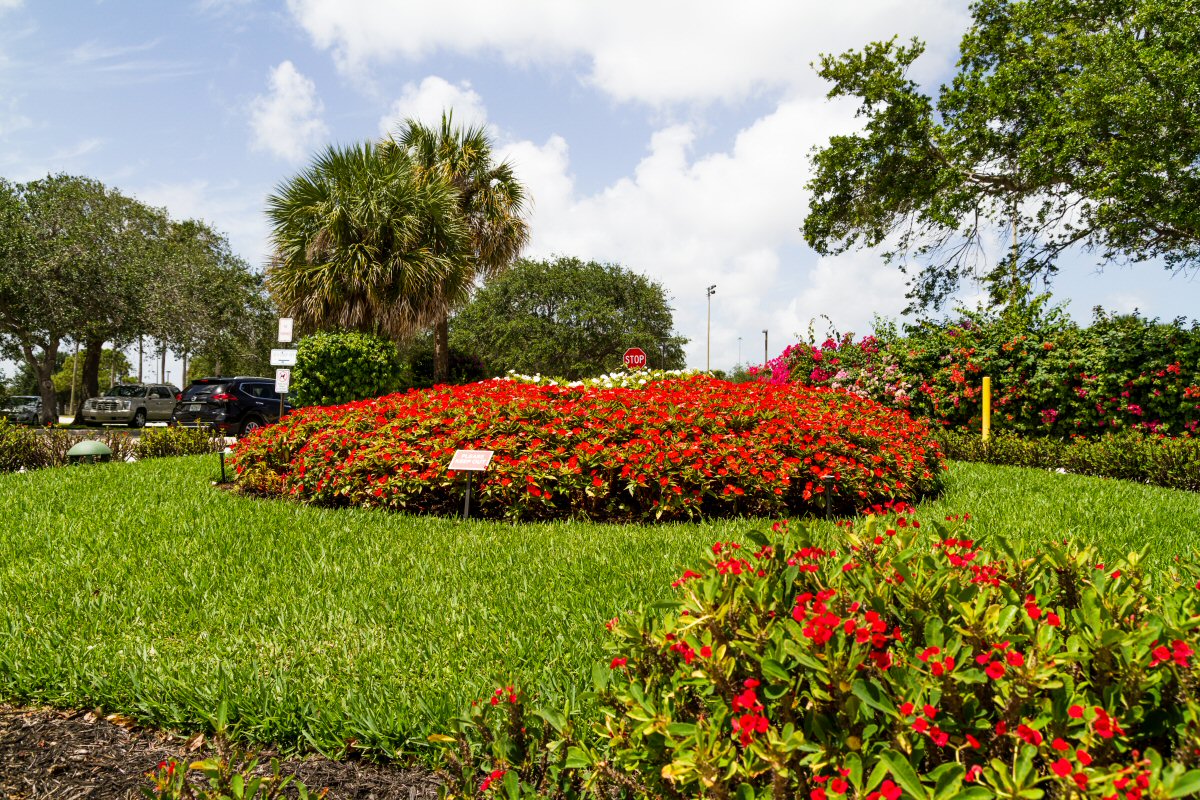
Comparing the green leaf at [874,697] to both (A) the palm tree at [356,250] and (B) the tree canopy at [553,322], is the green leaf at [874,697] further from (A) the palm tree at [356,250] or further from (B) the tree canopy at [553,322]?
(B) the tree canopy at [553,322]

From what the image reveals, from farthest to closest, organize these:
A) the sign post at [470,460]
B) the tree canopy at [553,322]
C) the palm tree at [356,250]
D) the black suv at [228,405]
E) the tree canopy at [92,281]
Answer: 1. the tree canopy at [553,322]
2. the tree canopy at [92,281]
3. the black suv at [228,405]
4. the palm tree at [356,250]
5. the sign post at [470,460]

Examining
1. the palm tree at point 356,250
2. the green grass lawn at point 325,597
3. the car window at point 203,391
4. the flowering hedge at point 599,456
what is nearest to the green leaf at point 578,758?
the green grass lawn at point 325,597

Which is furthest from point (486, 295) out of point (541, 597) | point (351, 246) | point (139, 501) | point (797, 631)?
point (797, 631)

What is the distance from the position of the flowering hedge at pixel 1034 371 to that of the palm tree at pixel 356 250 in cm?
877

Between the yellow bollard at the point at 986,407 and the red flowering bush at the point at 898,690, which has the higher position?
the yellow bollard at the point at 986,407

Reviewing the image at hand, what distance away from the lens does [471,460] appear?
5.48m

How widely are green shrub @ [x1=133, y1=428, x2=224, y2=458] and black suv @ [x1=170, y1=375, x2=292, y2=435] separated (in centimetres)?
542

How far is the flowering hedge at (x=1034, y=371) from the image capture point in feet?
29.3

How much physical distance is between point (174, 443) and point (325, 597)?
28.4 ft

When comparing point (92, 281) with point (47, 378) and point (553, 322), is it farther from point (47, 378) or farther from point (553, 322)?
point (553, 322)

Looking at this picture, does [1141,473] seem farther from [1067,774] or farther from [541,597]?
[1067,774]

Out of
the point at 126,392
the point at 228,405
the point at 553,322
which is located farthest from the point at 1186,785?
the point at 553,322

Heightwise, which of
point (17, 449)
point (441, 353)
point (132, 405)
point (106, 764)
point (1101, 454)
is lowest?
point (106, 764)

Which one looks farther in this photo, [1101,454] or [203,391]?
[203,391]
